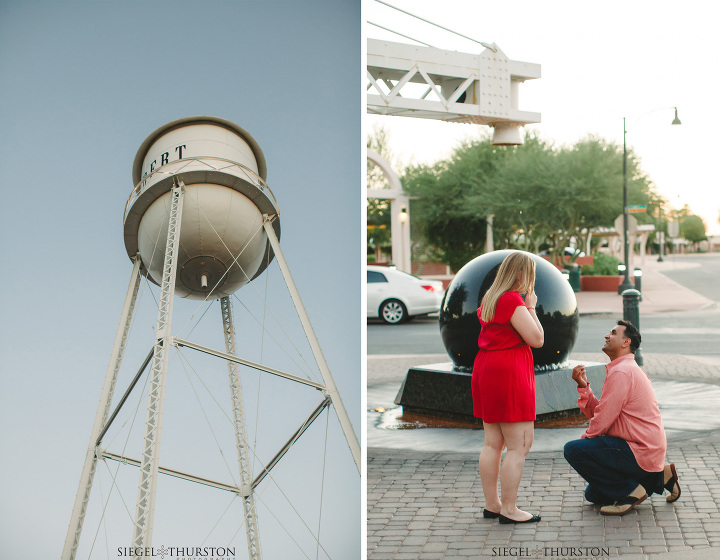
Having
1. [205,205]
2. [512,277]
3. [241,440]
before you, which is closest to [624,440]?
[512,277]

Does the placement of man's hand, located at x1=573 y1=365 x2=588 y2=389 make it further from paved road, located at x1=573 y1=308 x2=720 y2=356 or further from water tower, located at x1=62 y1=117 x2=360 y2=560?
paved road, located at x1=573 y1=308 x2=720 y2=356

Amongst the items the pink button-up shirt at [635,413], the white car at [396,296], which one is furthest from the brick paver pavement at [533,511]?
the white car at [396,296]

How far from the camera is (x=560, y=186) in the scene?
107 feet

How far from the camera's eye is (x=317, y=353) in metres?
6.62

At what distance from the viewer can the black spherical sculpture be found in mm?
8242

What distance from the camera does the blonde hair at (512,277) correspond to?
517cm

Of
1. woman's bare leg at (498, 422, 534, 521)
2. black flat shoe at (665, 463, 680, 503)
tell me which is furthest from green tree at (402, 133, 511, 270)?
woman's bare leg at (498, 422, 534, 521)

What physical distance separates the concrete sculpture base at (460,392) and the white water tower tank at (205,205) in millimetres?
2172

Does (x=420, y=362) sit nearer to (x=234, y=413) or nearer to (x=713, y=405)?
(x=713, y=405)

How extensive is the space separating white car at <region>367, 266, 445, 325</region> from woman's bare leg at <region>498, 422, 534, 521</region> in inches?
587

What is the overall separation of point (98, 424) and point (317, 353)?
2.02m

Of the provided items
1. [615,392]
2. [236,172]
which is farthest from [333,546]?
[236,172]

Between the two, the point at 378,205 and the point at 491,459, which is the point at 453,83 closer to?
the point at 491,459

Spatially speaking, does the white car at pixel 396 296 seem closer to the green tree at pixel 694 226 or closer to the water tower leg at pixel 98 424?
the green tree at pixel 694 226
